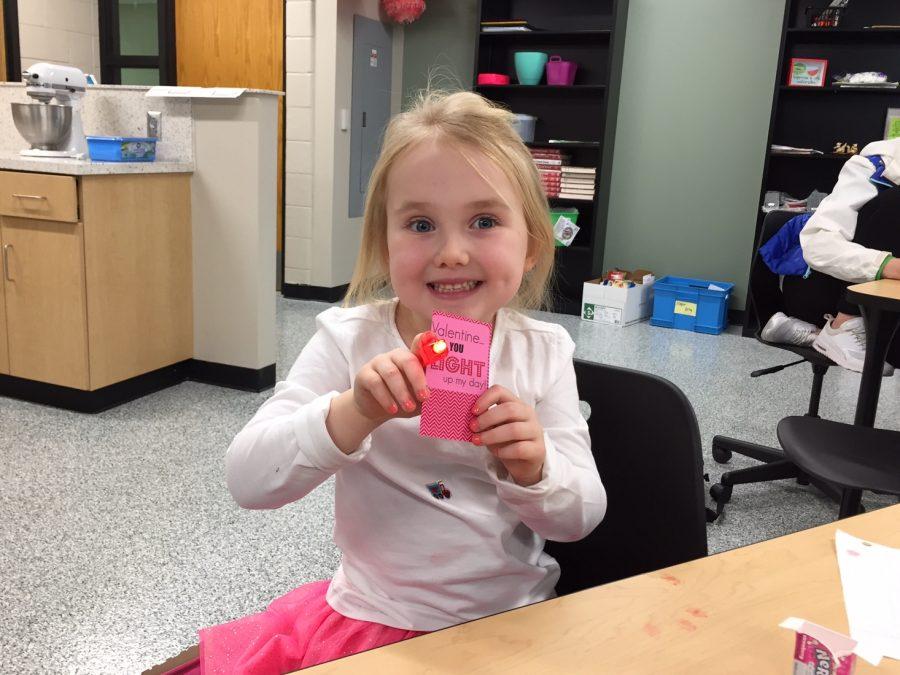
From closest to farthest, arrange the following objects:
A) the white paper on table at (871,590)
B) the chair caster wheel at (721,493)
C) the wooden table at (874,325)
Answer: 1. the white paper on table at (871,590)
2. the wooden table at (874,325)
3. the chair caster wheel at (721,493)

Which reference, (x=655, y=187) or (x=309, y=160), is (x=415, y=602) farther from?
(x=655, y=187)

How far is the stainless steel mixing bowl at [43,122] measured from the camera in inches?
118

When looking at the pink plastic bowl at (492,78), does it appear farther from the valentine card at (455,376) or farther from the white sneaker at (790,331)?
the valentine card at (455,376)

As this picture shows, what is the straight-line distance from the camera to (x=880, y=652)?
0.61 m

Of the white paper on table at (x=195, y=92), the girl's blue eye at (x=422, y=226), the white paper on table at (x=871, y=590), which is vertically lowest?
the white paper on table at (x=871, y=590)

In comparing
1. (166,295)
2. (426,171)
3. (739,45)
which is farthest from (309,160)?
(426,171)

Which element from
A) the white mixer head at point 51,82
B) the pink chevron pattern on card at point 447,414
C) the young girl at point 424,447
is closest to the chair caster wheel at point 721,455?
the young girl at point 424,447

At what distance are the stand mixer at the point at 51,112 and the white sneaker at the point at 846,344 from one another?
9.01 feet

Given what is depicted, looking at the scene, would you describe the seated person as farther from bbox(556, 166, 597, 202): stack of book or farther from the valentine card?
bbox(556, 166, 597, 202): stack of book

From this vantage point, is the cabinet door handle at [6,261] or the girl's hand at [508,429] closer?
the girl's hand at [508,429]

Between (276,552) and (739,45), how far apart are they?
14.2 feet

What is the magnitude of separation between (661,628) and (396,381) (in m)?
0.30

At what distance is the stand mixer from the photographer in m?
2.99

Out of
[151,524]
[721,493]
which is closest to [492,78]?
[721,493]
